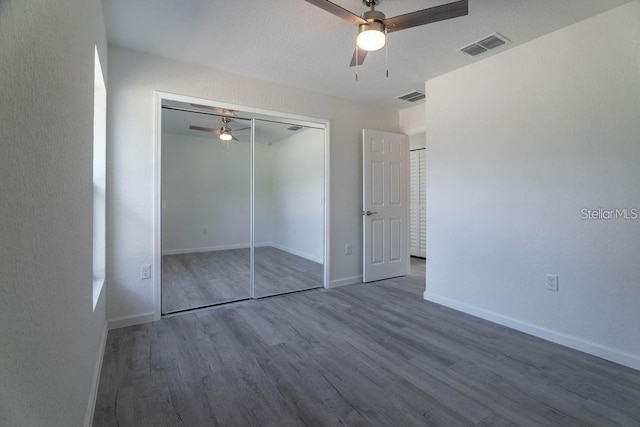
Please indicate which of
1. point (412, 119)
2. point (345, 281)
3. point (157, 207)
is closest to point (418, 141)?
point (412, 119)

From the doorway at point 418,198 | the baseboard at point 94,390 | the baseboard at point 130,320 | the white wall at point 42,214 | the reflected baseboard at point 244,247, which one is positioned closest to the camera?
the white wall at point 42,214

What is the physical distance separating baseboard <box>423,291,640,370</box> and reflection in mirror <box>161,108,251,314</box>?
2.47 meters

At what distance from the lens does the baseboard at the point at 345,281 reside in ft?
13.3

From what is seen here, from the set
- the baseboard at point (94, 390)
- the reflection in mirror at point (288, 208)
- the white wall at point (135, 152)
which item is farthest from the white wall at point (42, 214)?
the reflection in mirror at point (288, 208)

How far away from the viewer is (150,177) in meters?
2.88

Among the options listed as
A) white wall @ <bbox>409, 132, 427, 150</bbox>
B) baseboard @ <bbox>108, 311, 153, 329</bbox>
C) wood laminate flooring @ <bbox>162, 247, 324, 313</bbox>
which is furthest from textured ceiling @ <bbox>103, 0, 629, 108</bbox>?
white wall @ <bbox>409, 132, 427, 150</bbox>

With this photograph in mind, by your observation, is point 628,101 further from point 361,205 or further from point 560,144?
point 361,205

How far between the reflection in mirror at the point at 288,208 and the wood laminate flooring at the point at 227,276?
1 centimetres

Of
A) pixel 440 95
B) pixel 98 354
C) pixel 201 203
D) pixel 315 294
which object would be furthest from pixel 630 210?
pixel 201 203

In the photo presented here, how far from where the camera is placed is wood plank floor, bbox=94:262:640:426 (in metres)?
1.66

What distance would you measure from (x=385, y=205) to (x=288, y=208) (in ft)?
4.65

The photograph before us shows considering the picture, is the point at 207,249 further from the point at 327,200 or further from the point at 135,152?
the point at 327,200

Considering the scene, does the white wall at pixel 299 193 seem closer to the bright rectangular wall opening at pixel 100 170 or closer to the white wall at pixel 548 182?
the white wall at pixel 548 182

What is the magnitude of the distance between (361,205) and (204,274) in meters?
2.36
